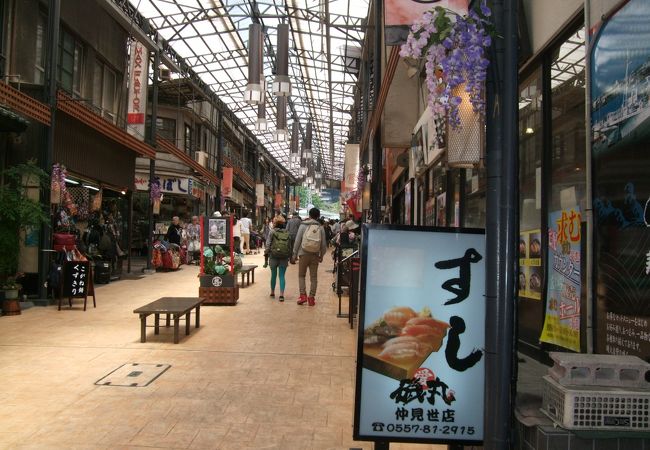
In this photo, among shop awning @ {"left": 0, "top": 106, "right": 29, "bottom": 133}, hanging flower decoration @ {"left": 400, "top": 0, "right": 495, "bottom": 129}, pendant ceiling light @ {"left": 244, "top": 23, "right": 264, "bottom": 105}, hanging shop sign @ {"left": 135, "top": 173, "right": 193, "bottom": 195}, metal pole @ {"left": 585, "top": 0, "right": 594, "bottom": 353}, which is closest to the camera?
hanging flower decoration @ {"left": 400, "top": 0, "right": 495, "bottom": 129}

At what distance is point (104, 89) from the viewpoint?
52.6 feet

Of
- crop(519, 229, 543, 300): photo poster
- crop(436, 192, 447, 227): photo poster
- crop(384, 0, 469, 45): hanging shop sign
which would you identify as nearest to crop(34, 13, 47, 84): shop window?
crop(436, 192, 447, 227): photo poster

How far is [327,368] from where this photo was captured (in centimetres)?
609

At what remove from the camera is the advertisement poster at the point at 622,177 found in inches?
114

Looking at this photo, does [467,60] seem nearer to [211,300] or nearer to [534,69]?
[534,69]

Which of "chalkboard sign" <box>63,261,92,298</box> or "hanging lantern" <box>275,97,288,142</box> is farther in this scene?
"hanging lantern" <box>275,97,288,142</box>

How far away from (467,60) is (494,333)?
1.28m

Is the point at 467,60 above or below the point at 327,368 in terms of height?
above

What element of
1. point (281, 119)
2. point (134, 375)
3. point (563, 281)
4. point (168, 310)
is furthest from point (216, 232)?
point (281, 119)

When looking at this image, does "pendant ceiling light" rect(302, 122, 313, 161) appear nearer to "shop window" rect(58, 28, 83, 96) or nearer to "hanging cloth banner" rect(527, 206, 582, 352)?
"shop window" rect(58, 28, 83, 96)

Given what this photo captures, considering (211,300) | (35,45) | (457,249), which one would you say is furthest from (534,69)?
(35,45)

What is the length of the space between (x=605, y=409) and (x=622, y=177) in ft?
4.38

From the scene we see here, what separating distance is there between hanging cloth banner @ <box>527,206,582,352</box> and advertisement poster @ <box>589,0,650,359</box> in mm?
335

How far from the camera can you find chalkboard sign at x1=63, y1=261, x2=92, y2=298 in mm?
10016
